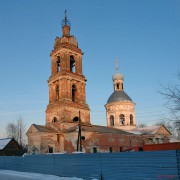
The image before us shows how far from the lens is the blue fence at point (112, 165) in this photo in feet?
30.5

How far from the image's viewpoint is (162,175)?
365 inches

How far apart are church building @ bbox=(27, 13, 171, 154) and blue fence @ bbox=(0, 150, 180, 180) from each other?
382 inches

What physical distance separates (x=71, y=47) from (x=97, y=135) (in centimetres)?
1234

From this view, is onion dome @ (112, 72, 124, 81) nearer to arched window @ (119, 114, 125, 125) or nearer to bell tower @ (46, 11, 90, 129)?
arched window @ (119, 114, 125, 125)

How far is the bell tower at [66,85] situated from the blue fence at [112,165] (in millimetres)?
13182

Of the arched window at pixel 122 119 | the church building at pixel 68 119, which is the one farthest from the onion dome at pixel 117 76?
the church building at pixel 68 119

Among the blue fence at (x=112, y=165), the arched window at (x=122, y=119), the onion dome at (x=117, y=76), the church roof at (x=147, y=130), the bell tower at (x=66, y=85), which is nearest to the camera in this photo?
the blue fence at (x=112, y=165)

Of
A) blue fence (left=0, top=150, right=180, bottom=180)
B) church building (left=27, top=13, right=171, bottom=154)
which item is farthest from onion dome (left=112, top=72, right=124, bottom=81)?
blue fence (left=0, top=150, right=180, bottom=180)

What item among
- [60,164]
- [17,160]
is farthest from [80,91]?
[60,164]

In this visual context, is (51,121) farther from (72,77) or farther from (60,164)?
(60,164)

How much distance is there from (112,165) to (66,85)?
784 inches

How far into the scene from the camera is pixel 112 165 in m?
11.2

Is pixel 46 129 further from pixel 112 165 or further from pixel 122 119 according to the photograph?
pixel 122 119

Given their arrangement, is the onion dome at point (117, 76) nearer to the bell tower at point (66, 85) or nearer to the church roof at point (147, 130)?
the church roof at point (147, 130)
